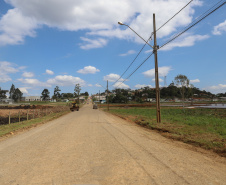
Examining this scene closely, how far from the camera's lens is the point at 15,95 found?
5591 inches

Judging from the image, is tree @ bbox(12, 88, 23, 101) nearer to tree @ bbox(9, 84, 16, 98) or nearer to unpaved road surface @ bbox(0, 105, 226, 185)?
tree @ bbox(9, 84, 16, 98)

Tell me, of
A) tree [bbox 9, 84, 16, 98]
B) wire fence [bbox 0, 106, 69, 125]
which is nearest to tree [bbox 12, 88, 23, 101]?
tree [bbox 9, 84, 16, 98]

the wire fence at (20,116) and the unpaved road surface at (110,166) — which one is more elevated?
the unpaved road surface at (110,166)

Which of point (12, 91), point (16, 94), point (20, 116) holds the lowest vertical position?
point (20, 116)

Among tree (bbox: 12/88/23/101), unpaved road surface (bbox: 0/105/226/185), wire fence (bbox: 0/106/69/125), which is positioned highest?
tree (bbox: 12/88/23/101)

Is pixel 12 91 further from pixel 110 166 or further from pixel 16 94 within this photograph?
pixel 110 166

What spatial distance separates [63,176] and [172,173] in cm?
283

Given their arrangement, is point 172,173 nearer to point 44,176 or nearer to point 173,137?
point 44,176

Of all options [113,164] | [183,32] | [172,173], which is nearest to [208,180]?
[172,173]

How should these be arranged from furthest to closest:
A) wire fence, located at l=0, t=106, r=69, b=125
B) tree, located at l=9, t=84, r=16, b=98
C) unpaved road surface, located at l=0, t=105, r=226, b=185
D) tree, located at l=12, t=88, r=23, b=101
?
tree, located at l=12, t=88, r=23, b=101, tree, located at l=9, t=84, r=16, b=98, wire fence, located at l=0, t=106, r=69, b=125, unpaved road surface, located at l=0, t=105, r=226, b=185

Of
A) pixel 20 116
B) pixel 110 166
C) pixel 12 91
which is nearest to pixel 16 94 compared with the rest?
pixel 12 91

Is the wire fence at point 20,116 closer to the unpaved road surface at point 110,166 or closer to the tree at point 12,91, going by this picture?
the unpaved road surface at point 110,166

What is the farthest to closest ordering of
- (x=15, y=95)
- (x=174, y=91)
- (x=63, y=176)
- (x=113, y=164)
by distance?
(x=15, y=95) → (x=174, y=91) → (x=113, y=164) → (x=63, y=176)

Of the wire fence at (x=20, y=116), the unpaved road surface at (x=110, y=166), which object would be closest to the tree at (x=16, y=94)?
the wire fence at (x=20, y=116)
